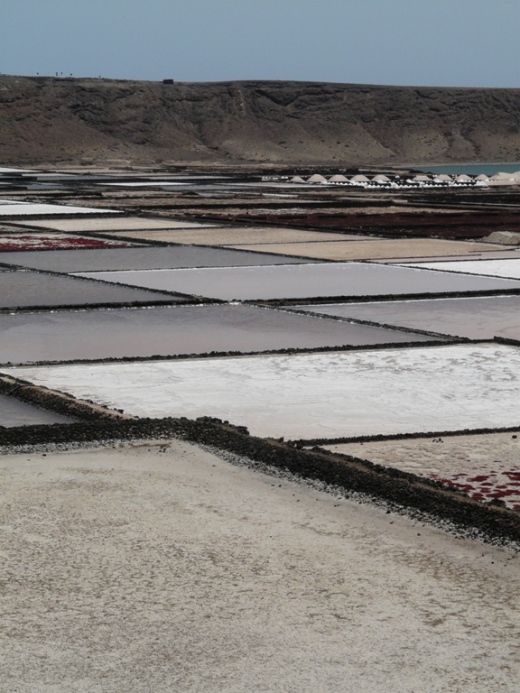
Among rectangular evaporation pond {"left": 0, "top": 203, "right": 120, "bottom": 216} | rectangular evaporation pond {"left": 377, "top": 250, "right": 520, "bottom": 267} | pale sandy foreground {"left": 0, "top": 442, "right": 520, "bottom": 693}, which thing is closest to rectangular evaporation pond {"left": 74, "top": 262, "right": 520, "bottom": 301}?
rectangular evaporation pond {"left": 377, "top": 250, "right": 520, "bottom": 267}

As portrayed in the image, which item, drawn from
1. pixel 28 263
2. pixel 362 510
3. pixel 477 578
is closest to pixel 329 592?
pixel 477 578

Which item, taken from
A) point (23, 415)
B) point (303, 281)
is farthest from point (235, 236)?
point (23, 415)

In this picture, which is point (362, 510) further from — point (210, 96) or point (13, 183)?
point (210, 96)

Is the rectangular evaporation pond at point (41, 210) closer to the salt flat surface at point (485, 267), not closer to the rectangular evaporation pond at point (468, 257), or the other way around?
the rectangular evaporation pond at point (468, 257)

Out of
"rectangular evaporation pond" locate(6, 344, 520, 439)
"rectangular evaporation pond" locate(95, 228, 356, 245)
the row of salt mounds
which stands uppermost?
the row of salt mounds

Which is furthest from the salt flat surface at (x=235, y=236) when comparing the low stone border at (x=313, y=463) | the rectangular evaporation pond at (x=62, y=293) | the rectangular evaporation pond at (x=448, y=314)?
the low stone border at (x=313, y=463)

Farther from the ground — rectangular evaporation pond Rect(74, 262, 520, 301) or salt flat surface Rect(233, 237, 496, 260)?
salt flat surface Rect(233, 237, 496, 260)

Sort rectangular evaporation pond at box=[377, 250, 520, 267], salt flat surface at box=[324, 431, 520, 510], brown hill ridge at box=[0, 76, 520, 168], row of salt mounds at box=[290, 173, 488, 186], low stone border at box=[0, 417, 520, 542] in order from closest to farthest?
low stone border at box=[0, 417, 520, 542] → salt flat surface at box=[324, 431, 520, 510] → rectangular evaporation pond at box=[377, 250, 520, 267] → row of salt mounds at box=[290, 173, 488, 186] → brown hill ridge at box=[0, 76, 520, 168]

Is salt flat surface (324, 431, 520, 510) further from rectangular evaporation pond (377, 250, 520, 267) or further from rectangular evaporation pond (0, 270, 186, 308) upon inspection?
rectangular evaporation pond (377, 250, 520, 267)
